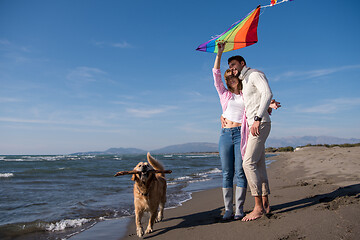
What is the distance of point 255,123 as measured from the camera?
9.77 feet

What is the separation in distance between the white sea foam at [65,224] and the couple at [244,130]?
107 inches

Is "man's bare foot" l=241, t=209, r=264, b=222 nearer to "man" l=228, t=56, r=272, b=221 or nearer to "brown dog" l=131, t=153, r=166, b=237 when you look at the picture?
"man" l=228, t=56, r=272, b=221

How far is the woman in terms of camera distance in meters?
3.43

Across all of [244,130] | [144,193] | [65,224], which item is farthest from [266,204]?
[65,224]

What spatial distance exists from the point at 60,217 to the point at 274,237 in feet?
13.5

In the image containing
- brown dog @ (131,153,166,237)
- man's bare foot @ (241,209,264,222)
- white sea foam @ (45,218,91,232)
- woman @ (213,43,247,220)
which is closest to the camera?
man's bare foot @ (241,209,264,222)

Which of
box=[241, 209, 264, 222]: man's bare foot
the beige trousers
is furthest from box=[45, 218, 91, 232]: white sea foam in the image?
the beige trousers

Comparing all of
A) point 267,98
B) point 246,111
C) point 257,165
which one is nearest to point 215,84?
point 246,111

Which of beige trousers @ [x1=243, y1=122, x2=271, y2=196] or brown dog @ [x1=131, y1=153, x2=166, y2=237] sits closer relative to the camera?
beige trousers @ [x1=243, y1=122, x2=271, y2=196]

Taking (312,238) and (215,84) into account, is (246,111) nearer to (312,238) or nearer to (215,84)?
(215,84)

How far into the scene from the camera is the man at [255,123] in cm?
297

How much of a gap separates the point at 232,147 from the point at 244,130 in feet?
1.11

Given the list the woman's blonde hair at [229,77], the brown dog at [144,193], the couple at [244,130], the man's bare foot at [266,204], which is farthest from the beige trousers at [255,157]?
the brown dog at [144,193]

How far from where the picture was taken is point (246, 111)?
3.27 meters
